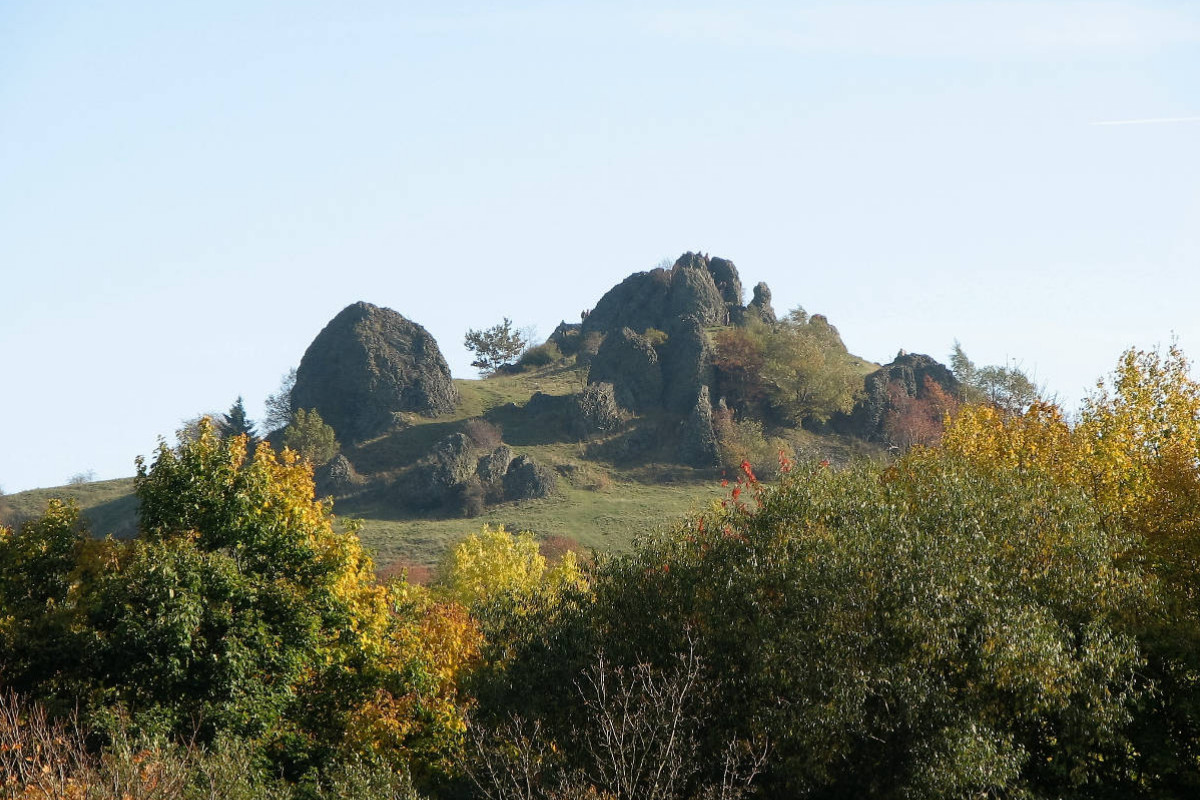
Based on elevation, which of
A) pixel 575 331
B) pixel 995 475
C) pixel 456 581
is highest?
pixel 575 331

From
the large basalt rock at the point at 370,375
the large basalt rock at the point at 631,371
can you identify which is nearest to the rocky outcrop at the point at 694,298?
the large basalt rock at the point at 631,371

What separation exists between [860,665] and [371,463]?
10066 centimetres

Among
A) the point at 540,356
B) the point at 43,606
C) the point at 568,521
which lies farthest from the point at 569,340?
the point at 43,606

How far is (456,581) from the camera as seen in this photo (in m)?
72.0

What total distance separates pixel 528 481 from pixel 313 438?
2428 centimetres

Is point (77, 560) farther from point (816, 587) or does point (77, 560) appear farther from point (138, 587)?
point (816, 587)

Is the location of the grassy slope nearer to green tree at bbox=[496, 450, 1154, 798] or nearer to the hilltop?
the hilltop

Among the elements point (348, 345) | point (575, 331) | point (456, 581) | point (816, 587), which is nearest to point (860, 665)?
point (816, 587)

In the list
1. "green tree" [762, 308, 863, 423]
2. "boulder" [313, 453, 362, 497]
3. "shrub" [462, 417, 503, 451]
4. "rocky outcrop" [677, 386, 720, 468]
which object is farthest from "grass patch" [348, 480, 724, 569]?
"green tree" [762, 308, 863, 423]

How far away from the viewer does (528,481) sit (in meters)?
112

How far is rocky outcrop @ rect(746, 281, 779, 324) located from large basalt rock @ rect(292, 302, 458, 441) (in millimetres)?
45800

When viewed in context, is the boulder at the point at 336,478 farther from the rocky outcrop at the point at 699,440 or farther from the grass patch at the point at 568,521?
the rocky outcrop at the point at 699,440

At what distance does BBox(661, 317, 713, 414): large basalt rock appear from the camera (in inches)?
5197

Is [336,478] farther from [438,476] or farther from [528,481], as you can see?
[528,481]
